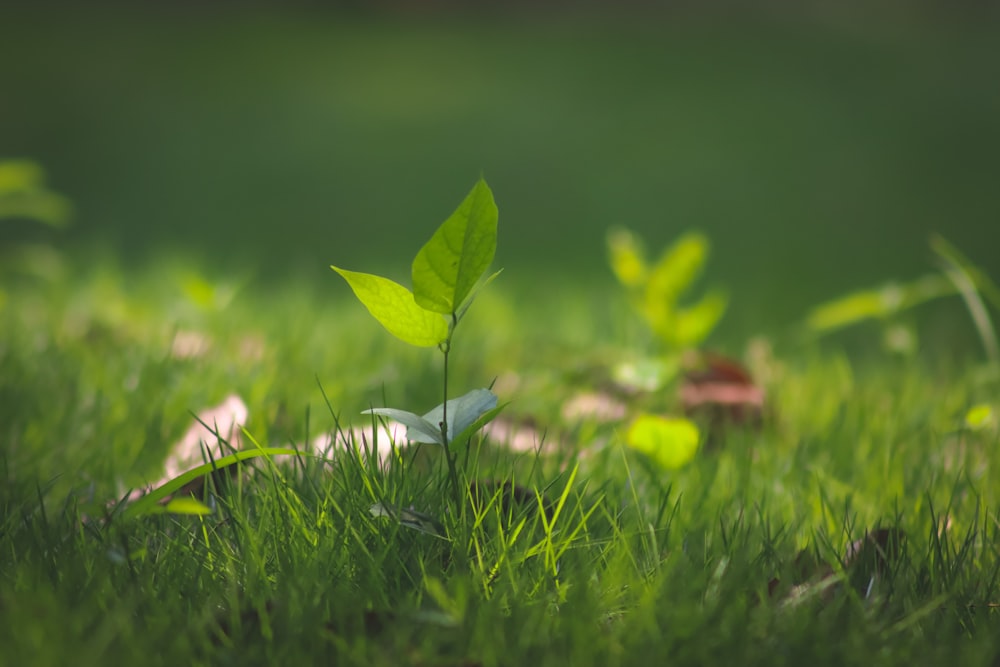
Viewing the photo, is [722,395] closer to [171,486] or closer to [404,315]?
[404,315]

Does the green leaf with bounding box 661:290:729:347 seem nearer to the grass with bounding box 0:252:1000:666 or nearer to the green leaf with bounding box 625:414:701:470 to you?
Result: the grass with bounding box 0:252:1000:666

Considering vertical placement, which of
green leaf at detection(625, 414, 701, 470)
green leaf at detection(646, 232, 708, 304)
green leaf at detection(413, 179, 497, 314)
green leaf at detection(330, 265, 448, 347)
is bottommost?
green leaf at detection(625, 414, 701, 470)

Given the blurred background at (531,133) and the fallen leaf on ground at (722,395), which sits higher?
the blurred background at (531,133)

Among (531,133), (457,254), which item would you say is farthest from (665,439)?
(531,133)

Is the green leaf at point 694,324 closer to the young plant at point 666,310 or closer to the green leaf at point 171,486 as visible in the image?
the young plant at point 666,310

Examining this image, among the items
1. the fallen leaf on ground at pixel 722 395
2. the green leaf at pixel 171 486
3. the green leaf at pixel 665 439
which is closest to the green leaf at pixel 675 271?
the fallen leaf on ground at pixel 722 395

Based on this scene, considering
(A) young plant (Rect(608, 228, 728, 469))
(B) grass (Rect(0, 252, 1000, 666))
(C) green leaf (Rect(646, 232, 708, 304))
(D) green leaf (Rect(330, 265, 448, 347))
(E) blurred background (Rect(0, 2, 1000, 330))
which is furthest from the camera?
(E) blurred background (Rect(0, 2, 1000, 330))

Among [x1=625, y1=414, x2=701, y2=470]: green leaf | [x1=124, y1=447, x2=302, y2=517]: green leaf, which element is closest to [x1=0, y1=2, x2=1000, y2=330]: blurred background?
[x1=625, y1=414, x2=701, y2=470]: green leaf
